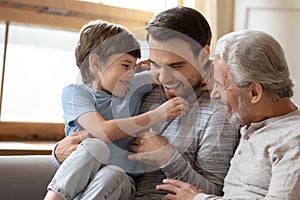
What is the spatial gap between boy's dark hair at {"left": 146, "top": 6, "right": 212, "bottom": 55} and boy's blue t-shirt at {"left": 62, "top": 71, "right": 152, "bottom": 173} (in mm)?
196

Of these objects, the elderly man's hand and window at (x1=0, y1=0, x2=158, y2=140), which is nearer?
the elderly man's hand

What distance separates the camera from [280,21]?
3.02 metres

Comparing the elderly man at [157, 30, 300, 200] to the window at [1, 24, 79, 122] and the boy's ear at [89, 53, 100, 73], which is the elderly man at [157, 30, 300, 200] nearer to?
the boy's ear at [89, 53, 100, 73]

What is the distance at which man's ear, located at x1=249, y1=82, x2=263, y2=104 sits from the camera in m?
1.60

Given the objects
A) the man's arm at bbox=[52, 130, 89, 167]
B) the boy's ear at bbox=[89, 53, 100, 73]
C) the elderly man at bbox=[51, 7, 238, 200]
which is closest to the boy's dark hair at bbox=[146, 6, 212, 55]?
the elderly man at bbox=[51, 7, 238, 200]

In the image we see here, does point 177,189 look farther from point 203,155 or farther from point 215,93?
point 215,93

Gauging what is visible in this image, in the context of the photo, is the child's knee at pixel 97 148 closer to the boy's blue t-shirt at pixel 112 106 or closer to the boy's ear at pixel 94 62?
the boy's blue t-shirt at pixel 112 106

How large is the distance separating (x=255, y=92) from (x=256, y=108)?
6 cm

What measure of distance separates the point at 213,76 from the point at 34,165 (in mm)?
824

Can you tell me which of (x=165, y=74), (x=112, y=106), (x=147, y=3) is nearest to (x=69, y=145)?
(x=112, y=106)

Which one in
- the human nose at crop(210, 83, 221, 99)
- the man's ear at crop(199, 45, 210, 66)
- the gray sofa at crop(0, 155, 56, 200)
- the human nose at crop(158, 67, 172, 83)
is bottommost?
the gray sofa at crop(0, 155, 56, 200)

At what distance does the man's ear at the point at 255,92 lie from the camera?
1.60 m

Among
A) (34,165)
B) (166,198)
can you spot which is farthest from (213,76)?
(34,165)

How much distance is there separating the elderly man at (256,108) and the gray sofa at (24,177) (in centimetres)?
66
